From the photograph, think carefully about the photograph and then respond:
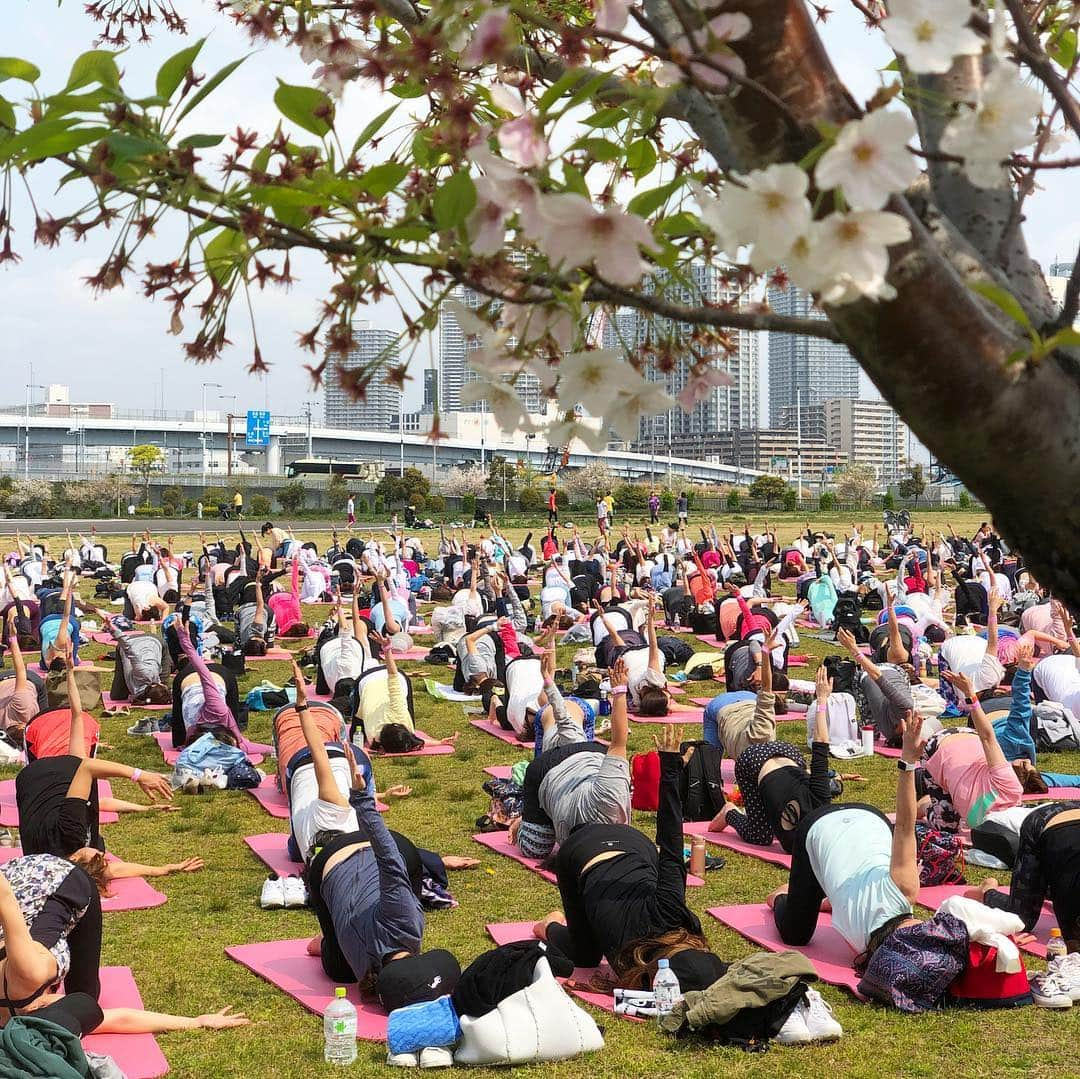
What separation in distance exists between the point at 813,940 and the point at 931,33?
6.19m

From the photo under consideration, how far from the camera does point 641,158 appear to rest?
78.4 inches

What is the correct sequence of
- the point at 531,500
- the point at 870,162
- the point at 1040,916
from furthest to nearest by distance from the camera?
the point at 531,500
the point at 1040,916
the point at 870,162

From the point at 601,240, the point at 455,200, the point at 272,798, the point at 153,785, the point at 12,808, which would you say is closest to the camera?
the point at 601,240

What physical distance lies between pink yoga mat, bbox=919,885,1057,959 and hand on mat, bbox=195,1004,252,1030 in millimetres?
3548

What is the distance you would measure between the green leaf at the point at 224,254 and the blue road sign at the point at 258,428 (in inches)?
3481

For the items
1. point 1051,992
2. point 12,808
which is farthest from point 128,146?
point 12,808

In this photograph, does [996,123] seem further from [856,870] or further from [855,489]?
[855,489]

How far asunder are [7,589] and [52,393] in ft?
441

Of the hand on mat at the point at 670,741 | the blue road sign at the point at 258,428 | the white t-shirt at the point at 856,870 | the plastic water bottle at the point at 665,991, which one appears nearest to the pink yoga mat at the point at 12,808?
the hand on mat at the point at 670,741

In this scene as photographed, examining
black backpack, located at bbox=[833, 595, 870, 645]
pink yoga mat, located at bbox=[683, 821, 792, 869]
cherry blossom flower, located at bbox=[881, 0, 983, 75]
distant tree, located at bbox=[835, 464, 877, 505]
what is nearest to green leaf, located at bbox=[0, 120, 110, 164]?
cherry blossom flower, located at bbox=[881, 0, 983, 75]

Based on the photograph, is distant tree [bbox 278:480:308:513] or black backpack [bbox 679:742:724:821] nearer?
black backpack [bbox 679:742:724:821]

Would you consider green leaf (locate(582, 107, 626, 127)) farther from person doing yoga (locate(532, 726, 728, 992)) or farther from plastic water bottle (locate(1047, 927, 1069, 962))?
plastic water bottle (locate(1047, 927, 1069, 962))

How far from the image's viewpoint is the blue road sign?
289 ft

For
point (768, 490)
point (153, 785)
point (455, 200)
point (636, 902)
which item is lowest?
point (636, 902)
